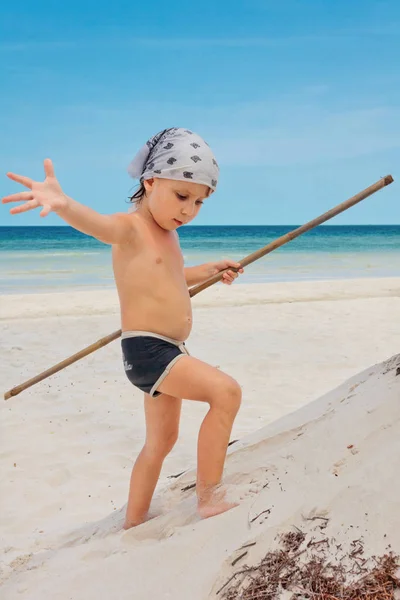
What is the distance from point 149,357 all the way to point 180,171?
720 mm

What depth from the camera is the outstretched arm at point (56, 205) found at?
2.28 metres

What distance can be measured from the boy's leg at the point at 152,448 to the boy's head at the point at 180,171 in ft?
2.47

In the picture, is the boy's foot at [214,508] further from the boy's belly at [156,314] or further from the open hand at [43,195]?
the open hand at [43,195]

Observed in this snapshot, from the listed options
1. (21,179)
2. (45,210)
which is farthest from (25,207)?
(21,179)

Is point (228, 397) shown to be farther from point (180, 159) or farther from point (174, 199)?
point (180, 159)

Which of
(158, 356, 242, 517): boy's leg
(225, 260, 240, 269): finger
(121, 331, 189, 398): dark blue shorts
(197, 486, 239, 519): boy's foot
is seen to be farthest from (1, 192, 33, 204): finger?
(197, 486, 239, 519): boy's foot

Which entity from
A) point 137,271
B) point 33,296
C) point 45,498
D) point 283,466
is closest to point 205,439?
point 283,466

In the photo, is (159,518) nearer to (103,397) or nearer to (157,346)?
→ (157,346)

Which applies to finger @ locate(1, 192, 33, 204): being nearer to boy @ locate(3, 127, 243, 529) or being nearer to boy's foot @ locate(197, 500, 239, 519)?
boy @ locate(3, 127, 243, 529)

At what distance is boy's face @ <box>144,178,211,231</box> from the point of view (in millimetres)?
2732

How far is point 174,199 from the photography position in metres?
2.75

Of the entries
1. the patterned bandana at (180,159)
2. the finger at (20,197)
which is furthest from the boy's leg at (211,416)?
the finger at (20,197)

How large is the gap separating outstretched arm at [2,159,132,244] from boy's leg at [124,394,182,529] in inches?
28.6

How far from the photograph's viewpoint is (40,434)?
491 centimetres
